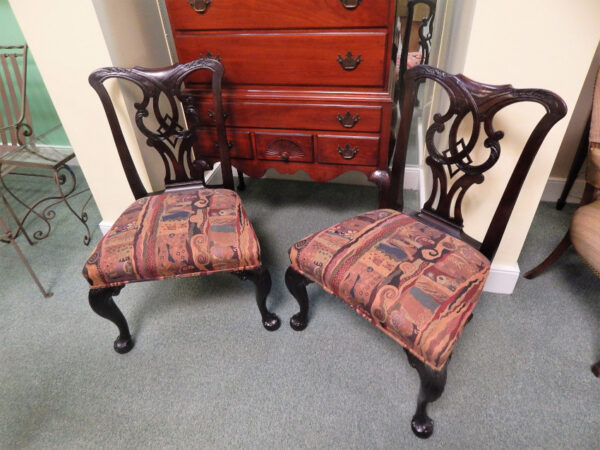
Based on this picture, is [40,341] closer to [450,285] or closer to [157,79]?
[157,79]

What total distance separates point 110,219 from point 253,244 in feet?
3.36

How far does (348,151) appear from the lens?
5.29ft

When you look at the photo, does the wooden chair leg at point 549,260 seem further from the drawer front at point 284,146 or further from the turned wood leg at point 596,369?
the drawer front at point 284,146

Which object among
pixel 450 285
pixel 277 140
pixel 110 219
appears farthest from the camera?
pixel 110 219

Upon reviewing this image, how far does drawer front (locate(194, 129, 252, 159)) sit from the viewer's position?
169cm

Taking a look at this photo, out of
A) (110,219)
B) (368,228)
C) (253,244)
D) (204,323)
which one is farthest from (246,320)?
(110,219)

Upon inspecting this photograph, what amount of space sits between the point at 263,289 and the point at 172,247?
36 cm

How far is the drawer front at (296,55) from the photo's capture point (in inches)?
55.3

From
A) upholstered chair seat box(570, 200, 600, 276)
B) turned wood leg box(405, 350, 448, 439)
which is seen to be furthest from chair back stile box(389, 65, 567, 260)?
turned wood leg box(405, 350, 448, 439)

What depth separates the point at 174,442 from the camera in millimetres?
1220

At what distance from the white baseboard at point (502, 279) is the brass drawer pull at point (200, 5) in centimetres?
153

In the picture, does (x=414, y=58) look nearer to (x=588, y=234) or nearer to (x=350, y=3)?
(x=350, y=3)

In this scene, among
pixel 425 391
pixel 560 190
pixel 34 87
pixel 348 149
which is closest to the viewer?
pixel 425 391

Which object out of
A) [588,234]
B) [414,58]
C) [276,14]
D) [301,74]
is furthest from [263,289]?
[414,58]
